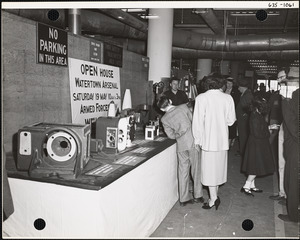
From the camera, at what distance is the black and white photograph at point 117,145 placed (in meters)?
1.94

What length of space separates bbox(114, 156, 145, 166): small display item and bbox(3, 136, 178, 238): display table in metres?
0.05

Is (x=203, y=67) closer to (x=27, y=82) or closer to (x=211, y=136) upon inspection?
(x=211, y=136)

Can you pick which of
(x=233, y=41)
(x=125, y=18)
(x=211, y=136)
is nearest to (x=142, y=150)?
(x=211, y=136)

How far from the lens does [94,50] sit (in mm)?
3717

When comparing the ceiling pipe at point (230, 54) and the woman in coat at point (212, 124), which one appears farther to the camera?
the ceiling pipe at point (230, 54)

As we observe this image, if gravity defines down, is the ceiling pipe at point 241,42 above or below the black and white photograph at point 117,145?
above

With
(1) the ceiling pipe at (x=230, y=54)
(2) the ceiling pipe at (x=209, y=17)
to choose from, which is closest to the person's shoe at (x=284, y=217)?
(2) the ceiling pipe at (x=209, y=17)

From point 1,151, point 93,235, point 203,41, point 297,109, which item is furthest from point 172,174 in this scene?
point 203,41

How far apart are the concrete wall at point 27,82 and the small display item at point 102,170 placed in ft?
2.81

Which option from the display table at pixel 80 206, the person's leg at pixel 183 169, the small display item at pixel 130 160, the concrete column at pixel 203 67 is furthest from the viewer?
the concrete column at pixel 203 67

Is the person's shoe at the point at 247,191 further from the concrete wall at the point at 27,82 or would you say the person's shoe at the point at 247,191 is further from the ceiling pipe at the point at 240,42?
the ceiling pipe at the point at 240,42

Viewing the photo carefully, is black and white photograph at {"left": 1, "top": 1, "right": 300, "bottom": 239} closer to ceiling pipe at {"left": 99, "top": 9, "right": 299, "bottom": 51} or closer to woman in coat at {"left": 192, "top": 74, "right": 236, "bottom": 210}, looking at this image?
woman in coat at {"left": 192, "top": 74, "right": 236, "bottom": 210}

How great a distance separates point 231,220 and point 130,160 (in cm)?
156

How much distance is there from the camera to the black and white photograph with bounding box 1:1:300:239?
1.94m
